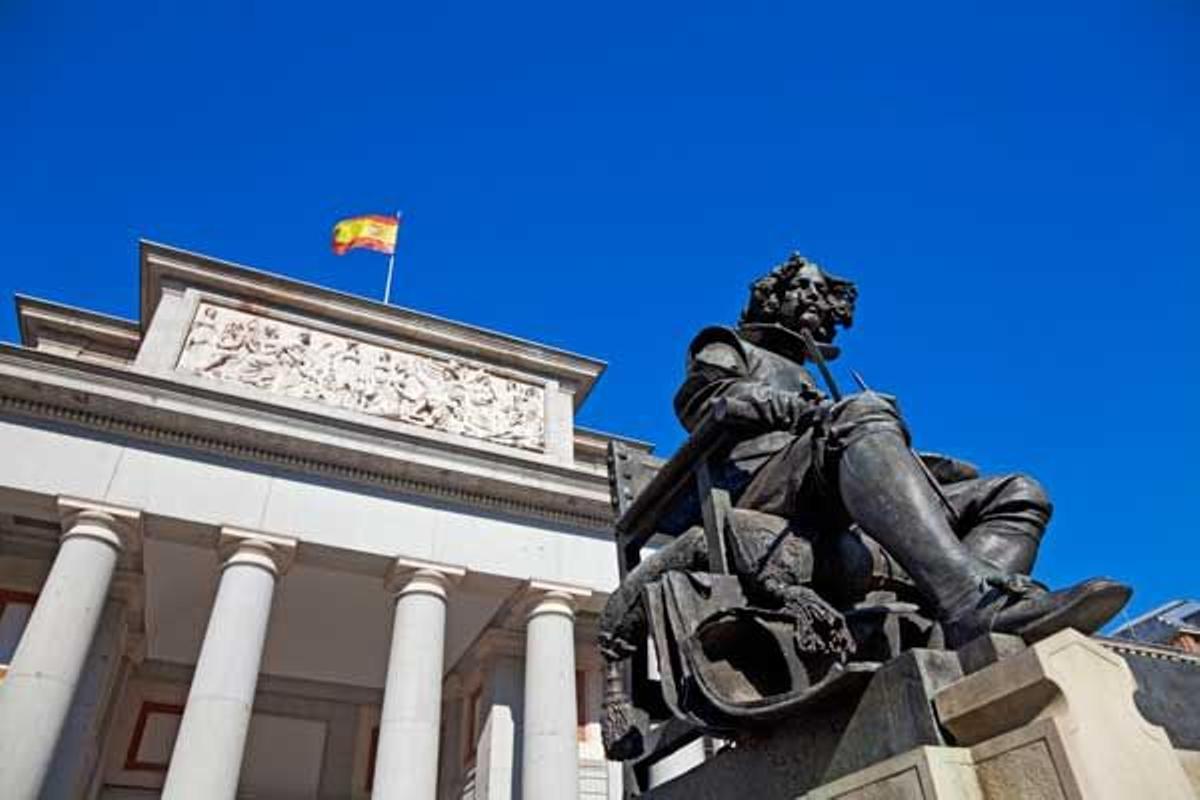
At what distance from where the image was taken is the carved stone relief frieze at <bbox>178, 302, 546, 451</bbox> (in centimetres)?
1492

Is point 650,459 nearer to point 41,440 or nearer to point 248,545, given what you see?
point 248,545

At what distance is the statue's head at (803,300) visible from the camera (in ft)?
13.0

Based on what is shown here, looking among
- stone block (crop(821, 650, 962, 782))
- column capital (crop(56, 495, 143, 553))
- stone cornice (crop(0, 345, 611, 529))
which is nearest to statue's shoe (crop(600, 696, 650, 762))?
stone block (crop(821, 650, 962, 782))

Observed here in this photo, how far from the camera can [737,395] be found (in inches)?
124

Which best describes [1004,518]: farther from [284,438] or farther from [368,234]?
[368,234]

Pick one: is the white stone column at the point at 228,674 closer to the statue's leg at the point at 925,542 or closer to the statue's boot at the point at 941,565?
the statue's leg at the point at 925,542

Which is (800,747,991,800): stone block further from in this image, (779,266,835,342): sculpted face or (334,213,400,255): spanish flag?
(334,213,400,255): spanish flag

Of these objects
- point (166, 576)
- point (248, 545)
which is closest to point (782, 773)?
point (248, 545)

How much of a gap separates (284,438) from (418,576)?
11.1 ft

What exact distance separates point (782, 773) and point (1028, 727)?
0.97 metres

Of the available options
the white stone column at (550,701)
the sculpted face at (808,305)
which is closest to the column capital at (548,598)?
the white stone column at (550,701)

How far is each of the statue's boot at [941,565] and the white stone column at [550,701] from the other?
39.0ft

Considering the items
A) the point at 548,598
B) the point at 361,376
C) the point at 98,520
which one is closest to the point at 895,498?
the point at 548,598

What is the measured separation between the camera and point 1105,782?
146 cm
